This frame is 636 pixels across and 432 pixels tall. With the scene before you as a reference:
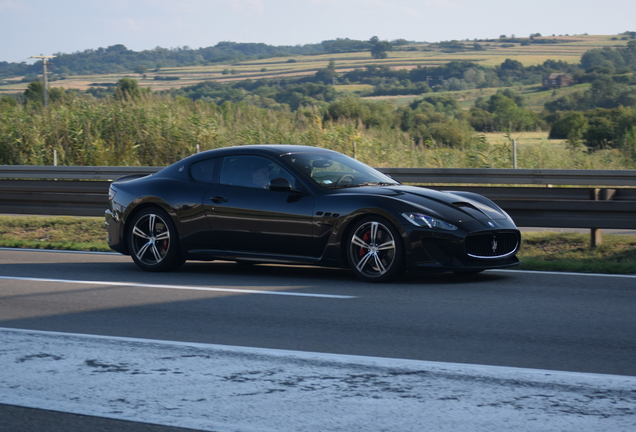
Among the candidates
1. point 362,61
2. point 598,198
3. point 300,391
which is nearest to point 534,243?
point 598,198

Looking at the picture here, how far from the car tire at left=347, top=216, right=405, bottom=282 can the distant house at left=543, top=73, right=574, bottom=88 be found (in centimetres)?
9296

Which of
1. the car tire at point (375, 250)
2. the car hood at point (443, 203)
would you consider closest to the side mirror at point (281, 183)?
the car hood at point (443, 203)

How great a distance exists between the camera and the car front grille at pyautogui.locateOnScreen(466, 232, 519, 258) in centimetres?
739

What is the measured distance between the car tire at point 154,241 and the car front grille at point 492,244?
10.7ft

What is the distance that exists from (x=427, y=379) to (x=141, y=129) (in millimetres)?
19321

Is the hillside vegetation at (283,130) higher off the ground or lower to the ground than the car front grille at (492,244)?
higher

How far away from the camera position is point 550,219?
10047mm

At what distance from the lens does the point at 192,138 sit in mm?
22219

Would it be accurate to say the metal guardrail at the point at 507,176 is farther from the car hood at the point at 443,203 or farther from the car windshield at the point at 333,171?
the car hood at the point at 443,203

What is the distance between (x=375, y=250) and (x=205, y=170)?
90.3 inches

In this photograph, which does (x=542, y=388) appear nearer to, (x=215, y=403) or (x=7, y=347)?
(x=215, y=403)

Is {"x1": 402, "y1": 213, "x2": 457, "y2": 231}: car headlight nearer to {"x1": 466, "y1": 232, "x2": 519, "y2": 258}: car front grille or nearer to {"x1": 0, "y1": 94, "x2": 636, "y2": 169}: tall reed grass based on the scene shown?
{"x1": 466, "y1": 232, "x2": 519, "y2": 258}: car front grille

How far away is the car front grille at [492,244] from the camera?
739cm

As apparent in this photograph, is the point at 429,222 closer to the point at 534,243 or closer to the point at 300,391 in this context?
the point at 300,391
